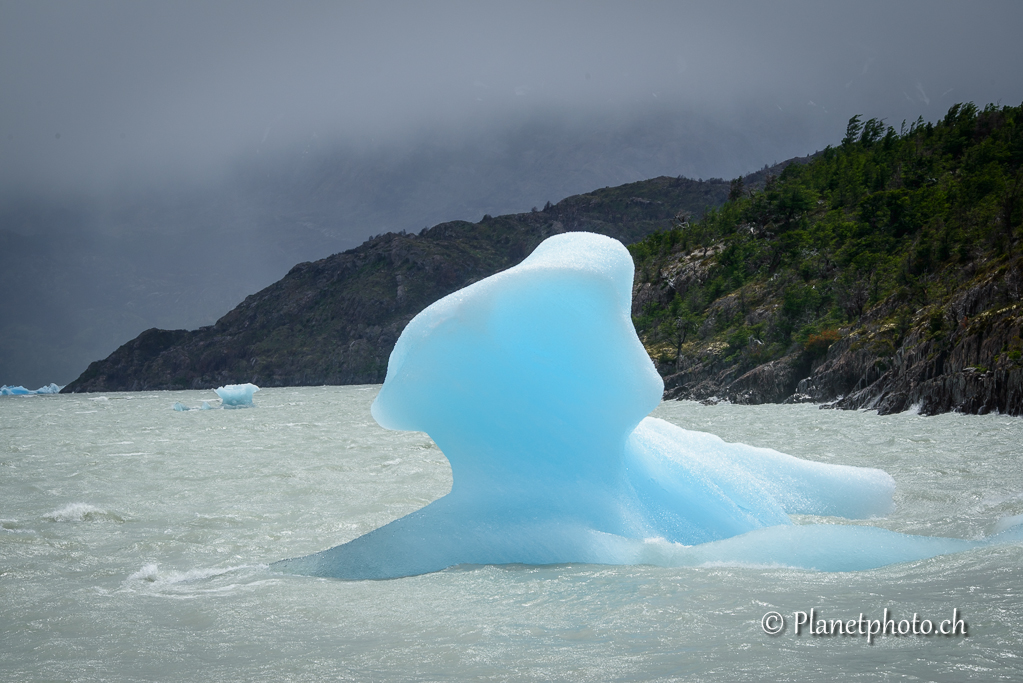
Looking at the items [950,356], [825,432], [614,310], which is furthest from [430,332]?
[950,356]

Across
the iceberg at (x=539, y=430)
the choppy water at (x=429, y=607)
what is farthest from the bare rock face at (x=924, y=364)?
the iceberg at (x=539, y=430)

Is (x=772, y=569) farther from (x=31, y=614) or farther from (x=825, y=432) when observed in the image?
(x=825, y=432)

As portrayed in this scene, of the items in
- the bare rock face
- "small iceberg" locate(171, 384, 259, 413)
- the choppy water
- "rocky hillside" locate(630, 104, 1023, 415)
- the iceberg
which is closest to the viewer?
the choppy water

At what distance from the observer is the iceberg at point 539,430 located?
549 cm

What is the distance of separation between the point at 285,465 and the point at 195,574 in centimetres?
763

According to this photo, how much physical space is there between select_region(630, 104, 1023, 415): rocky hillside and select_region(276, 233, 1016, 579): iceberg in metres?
17.3

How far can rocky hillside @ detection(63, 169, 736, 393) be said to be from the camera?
461 feet

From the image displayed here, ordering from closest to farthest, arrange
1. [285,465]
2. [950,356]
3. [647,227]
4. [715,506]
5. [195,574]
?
[195,574], [715,506], [285,465], [950,356], [647,227]

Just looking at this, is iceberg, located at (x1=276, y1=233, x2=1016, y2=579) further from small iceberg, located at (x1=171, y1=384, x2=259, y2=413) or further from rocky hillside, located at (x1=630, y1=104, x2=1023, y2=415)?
small iceberg, located at (x1=171, y1=384, x2=259, y2=413)

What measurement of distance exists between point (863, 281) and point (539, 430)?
142 feet

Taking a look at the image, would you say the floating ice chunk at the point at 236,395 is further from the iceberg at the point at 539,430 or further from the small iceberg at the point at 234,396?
the iceberg at the point at 539,430

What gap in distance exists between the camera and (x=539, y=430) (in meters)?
5.96

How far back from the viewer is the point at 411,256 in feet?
509

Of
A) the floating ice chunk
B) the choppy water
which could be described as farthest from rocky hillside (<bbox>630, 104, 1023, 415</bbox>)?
the floating ice chunk
